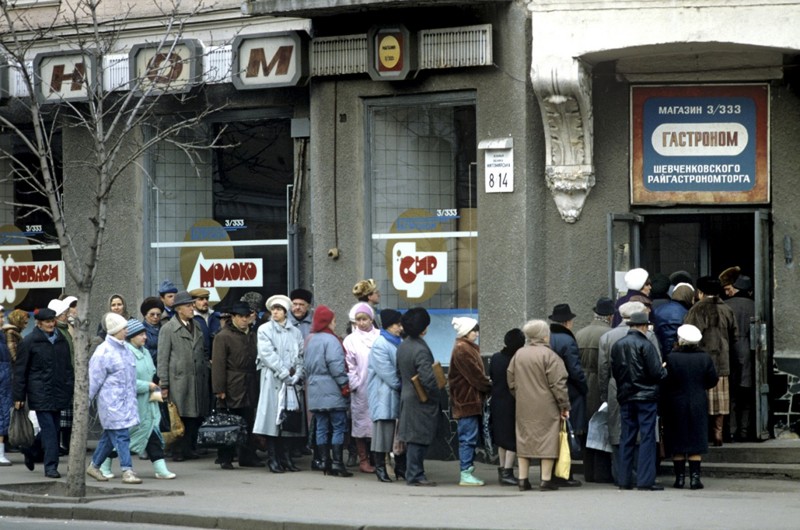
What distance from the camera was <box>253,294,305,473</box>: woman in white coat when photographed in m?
15.4

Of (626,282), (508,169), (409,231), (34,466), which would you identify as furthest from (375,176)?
(34,466)

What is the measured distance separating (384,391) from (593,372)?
6.93 ft

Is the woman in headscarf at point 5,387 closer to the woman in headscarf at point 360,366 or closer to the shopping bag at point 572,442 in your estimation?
the woman in headscarf at point 360,366

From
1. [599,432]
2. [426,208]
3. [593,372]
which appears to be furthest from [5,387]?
[599,432]

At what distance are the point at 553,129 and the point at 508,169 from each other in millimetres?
661

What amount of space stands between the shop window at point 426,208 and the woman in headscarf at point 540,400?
2786 mm

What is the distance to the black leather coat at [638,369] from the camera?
537 inches

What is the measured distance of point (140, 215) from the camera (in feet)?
61.5

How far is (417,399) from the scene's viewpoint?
1435 cm

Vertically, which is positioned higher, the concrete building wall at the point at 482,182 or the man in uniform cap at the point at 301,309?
the concrete building wall at the point at 482,182

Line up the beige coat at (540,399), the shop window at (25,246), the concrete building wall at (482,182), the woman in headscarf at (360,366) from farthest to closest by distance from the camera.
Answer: the shop window at (25,246), the concrete building wall at (482,182), the woman in headscarf at (360,366), the beige coat at (540,399)

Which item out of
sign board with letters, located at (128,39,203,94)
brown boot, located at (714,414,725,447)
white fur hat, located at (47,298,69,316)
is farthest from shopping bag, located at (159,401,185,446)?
brown boot, located at (714,414,725,447)

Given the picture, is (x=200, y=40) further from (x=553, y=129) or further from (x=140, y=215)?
(x=553, y=129)

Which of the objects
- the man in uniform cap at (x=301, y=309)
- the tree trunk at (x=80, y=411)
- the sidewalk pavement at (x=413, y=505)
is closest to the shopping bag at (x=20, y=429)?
the sidewalk pavement at (x=413, y=505)
